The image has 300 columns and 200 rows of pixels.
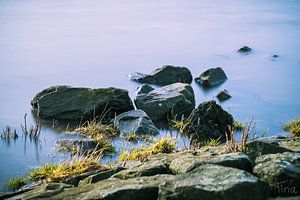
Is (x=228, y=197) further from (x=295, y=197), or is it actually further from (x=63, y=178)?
(x=63, y=178)

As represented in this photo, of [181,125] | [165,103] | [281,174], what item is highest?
→ [165,103]

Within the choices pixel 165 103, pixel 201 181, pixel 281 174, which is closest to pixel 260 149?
pixel 281 174

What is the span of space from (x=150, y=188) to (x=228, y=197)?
0.93 meters

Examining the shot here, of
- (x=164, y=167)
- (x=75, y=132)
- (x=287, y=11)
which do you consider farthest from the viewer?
(x=287, y=11)

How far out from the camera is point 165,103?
586 inches

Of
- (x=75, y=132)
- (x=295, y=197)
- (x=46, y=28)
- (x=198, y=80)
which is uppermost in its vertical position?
(x=46, y=28)

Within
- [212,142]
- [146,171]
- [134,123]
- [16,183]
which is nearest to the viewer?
[146,171]

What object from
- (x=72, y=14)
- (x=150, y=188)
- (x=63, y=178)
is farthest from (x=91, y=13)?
(x=150, y=188)

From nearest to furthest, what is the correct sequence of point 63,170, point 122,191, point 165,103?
point 122,191
point 63,170
point 165,103

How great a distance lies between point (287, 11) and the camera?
5438 cm

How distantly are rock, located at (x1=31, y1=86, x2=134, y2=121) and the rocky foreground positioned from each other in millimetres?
7415

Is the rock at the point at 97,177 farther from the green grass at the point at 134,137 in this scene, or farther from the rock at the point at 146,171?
the green grass at the point at 134,137

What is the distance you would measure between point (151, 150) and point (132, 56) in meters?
18.1

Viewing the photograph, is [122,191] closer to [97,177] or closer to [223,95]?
[97,177]
